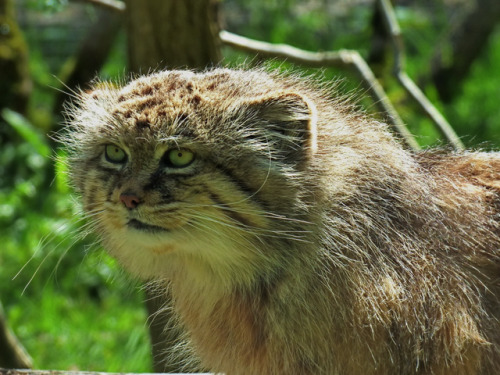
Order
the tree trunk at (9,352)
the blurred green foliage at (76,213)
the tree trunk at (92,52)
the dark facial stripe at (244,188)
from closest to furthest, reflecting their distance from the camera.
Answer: the dark facial stripe at (244,188) < the tree trunk at (9,352) < the blurred green foliage at (76,213) < the tree trunk at (92,52)

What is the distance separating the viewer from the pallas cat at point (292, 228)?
3398 millimetres

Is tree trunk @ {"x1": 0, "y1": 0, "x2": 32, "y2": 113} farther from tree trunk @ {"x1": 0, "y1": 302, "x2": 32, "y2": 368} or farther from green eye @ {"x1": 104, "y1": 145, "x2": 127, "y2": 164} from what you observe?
green eye @ {"x1": 104, "y1": 145, "x2": 127, "y2": 164}

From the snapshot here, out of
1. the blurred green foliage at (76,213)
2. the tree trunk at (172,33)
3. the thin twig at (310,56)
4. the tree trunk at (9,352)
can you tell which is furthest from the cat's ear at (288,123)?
the tree trunk at (9,352)

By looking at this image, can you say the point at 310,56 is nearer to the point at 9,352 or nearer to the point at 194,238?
the point at 9,352

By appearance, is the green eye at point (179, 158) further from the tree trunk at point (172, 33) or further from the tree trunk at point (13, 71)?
the tree trunk at point (13, 71)

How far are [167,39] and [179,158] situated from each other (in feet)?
6.99

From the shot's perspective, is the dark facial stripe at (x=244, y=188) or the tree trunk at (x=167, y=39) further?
the tree trunk at (x=167, y=39)

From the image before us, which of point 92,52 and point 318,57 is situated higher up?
point 92,52

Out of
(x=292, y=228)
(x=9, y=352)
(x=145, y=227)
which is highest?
(x=145, y=227)

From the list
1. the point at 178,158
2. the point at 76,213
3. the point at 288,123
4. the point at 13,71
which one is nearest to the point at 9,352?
the point at 76,213

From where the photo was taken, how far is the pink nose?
10.8ft

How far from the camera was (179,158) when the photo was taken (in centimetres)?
338

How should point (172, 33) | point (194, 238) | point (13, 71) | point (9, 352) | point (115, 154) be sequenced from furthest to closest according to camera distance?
point (13, 71) → point (9, 352) → point (172, 33) → point (115, 154) → point (194, 238)

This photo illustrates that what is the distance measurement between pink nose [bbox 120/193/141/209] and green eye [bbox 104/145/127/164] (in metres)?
0.25
